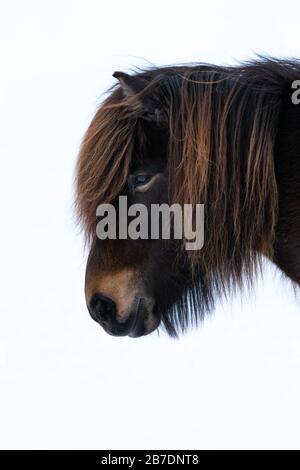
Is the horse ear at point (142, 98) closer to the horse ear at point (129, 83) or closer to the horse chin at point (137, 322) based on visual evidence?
the horse ear at point (129, 83)

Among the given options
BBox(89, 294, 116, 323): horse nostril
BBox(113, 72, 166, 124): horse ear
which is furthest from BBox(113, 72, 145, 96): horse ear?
BBox(89, 294, 116, 323): horse nostril

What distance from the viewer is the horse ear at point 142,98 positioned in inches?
135

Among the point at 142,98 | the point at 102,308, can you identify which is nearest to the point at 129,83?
the point at 142,98

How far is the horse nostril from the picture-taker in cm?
349

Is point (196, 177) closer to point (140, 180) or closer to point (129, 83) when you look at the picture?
point (140, 180)

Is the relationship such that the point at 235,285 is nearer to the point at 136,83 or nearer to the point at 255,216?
the point at 255,216

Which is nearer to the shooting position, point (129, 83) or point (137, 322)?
point (129, 83)

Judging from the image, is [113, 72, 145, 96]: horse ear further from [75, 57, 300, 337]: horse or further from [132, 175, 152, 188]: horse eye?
[132, 175, 152, 188]: horse eye

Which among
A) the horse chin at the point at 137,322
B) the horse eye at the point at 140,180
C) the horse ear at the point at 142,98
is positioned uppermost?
the horse ear at the point at 142,98

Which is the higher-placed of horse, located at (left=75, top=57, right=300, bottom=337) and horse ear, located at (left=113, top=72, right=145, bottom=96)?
horse ear, located at (left=113, top=72, right=145, bottom=96)

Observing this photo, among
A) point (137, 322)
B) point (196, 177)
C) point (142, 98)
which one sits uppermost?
point (142, 98)

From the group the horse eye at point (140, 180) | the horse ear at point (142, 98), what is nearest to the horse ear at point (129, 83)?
the horse ear at point (142, 98)

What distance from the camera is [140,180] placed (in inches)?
137

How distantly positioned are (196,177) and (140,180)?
9.9 inches
